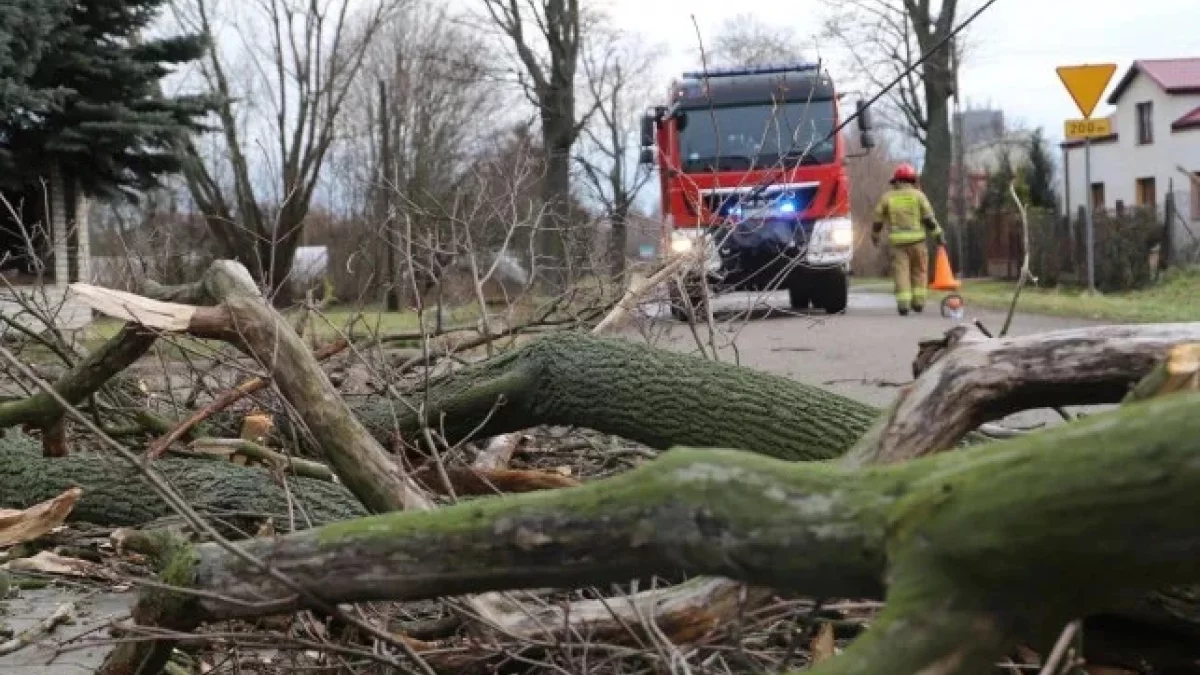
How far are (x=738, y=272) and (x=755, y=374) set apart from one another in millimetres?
3778

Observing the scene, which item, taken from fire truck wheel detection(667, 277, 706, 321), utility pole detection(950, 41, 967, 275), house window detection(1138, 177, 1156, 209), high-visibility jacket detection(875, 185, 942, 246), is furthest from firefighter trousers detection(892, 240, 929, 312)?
house window detection(1138, 177, 1156, 209)

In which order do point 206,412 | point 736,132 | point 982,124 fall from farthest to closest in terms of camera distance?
point 982,124
point 736,132
point 206,412

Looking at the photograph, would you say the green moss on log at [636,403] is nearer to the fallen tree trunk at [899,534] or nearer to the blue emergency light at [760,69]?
the fallen tree trunk at [899,534]

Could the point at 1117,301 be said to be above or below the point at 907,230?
below

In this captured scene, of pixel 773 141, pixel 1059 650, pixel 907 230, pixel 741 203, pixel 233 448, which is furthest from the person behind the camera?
pixel 907 230

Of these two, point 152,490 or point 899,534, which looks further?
point 152,490

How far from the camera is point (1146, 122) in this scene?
44.3 m

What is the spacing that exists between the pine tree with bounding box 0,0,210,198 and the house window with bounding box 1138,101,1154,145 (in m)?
33.9

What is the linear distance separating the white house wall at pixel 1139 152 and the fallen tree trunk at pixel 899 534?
1611 inches

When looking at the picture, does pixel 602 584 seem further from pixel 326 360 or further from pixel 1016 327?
pixel 1016 327

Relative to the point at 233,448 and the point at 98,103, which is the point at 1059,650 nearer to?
the point at 233,448

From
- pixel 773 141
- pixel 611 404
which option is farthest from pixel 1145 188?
pixel 611 404

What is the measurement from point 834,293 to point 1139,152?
3114cm

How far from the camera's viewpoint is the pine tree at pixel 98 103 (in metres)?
16.8
